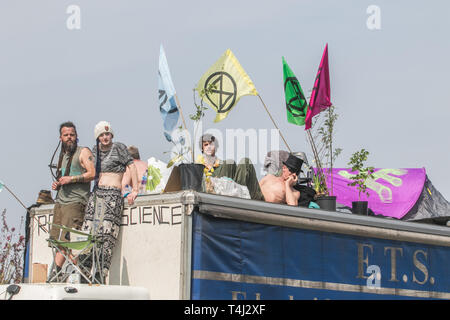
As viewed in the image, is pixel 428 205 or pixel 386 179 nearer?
pixel 428 205

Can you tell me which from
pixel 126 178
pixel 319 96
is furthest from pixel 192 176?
pixel 319 96

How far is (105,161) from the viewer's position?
9766mm

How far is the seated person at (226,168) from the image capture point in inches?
412

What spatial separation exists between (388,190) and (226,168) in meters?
5.18

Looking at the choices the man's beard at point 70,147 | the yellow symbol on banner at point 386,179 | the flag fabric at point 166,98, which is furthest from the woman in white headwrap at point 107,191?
the yellow symbol on banner at point 386,179

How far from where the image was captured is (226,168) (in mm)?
10617

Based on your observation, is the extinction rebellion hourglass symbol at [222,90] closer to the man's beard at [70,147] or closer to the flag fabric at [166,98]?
the flag fabric at [166,98]

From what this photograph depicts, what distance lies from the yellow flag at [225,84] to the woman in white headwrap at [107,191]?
1.84 metres

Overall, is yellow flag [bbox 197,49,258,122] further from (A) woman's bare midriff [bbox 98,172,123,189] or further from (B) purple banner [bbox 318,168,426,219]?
(B) purple banner [bbox 318,168,426,219]

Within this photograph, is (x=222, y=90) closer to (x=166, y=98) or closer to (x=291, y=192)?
(x=166, y=98)

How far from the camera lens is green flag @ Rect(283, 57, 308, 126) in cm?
1234
